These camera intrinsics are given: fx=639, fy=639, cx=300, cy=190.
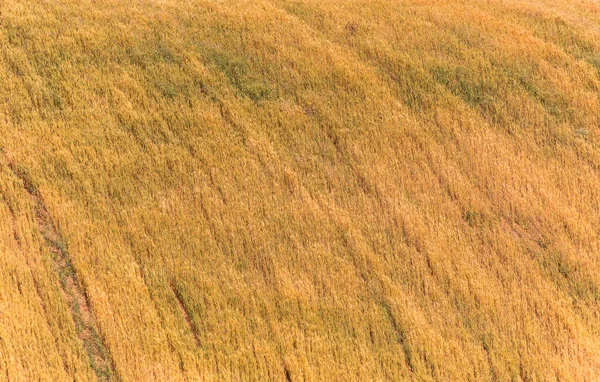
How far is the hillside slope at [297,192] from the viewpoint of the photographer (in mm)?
9414

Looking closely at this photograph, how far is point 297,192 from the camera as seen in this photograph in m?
11.2

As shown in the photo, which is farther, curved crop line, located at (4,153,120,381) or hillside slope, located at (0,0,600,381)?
hillside slope, located at (0,0,600,381)

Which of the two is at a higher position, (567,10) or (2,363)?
(567,10)

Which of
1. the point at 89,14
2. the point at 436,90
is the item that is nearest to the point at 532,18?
the point at 436,90

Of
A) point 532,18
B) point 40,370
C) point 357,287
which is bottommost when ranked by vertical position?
point 40,370

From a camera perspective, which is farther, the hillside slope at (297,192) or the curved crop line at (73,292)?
the hillside slope at (297,192)

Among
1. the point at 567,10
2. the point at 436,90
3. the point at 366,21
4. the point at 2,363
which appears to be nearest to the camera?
the point at 2,363

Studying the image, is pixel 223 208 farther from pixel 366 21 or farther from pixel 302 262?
pixel 366 21

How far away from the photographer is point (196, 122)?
11.9 meters

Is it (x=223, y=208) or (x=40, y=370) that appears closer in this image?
(x=40, y=370)

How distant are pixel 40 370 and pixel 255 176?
4694mm

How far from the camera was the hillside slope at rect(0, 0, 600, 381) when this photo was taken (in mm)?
9414

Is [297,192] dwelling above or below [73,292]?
above

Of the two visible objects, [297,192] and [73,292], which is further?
[297,192]
